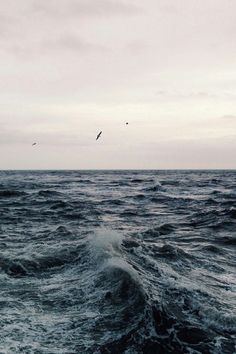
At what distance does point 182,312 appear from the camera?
7.67 metres

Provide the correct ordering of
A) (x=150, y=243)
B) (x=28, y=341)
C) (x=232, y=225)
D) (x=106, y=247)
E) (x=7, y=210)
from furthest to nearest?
(x=7, y=210) → (x=232, y=225) → (x=150, y=243) → (x=106, y=247) → (x=28, y=341)

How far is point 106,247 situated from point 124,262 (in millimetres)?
1954

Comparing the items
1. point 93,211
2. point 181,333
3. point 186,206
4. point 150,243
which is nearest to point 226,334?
point 181,333

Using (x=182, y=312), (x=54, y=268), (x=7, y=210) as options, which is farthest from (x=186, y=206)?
(x=182, y=312)

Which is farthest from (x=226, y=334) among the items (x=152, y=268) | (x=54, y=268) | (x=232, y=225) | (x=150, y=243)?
(x=232, y=225)

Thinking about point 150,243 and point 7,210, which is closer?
point 150,243

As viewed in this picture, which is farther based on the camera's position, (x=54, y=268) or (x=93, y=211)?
(x=93, y=211)

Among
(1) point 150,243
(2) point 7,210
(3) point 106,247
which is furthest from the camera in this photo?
(2) point 7,210

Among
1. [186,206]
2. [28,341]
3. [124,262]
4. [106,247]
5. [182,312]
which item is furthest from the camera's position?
[186,206]

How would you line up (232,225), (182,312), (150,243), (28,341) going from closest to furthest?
(28,341)
(182,312)
(150,243)
(232,225)

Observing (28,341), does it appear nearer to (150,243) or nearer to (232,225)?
(150,243)

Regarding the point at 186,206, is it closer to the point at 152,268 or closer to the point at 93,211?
the point at 93,211

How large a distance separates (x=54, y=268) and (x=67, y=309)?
3019 mm

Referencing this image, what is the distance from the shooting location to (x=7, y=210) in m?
24.3
